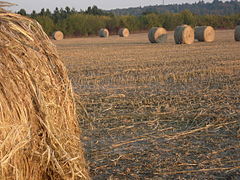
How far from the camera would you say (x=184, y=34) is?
72.5 ft

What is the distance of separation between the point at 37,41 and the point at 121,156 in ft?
5.25

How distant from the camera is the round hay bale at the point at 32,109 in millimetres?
2724

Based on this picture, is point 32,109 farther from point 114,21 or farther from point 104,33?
point 114,21

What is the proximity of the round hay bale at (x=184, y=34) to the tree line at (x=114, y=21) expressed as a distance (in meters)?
22.9

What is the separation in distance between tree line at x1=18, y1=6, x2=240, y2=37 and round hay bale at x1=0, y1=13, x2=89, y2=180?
40.0m

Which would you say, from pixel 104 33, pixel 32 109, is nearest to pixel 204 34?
pixel 104 33

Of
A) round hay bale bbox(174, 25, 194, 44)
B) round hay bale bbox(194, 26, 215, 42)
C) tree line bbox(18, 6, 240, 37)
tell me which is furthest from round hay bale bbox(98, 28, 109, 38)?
round hay bale bbox(174, 25, 194, 44)

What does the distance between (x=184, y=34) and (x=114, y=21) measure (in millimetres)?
26996

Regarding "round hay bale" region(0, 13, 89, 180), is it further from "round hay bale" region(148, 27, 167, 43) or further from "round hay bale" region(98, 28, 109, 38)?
"round hay bale" region(98, 28, 109, 38)

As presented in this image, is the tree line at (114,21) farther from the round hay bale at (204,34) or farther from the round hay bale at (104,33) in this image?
the round hay bale at (204,34)

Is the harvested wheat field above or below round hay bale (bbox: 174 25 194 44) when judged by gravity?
Answer: below

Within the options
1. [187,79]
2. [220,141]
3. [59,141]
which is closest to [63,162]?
[59,141]

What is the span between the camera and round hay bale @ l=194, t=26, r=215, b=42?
77.1 feet

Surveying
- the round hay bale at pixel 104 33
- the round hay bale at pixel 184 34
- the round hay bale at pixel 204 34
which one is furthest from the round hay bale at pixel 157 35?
the round hay bale at pixel 104 33
